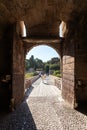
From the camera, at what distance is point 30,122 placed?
5.07 m

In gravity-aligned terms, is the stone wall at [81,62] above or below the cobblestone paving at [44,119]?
above

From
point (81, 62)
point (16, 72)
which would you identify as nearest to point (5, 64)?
point (16, 72)

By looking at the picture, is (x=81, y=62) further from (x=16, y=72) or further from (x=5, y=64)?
(x=5, y=64)

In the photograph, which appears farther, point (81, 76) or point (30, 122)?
point (81, 76)

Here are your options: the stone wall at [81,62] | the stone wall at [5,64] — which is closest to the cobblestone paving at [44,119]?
the stone wall at [5,64]

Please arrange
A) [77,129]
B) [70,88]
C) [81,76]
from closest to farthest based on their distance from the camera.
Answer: [77,129], [81,76], [70,88]

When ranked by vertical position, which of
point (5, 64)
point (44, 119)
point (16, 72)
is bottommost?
point (44, 119)

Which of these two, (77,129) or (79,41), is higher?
(79,41)

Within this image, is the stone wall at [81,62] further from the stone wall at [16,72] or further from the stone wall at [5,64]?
the stone wall at [5,64]

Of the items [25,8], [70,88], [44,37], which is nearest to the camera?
[25,8]

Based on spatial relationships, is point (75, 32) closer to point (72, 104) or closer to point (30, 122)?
point (72, 104)

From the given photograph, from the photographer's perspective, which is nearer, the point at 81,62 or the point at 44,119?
the point at 44,119

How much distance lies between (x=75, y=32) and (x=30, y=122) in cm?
364

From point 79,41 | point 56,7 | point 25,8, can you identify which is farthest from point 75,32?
point 25,8
